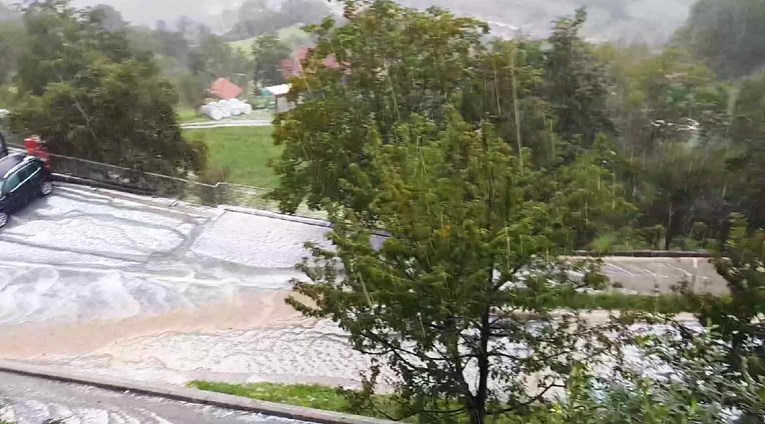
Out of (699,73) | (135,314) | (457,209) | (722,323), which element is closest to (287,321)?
(135,314)

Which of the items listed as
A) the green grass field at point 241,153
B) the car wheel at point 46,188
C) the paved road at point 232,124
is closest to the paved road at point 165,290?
the car wheel at point 46,188

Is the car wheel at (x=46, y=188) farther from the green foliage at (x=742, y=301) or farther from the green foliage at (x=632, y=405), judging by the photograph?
the green foliage at (x=742, y=301)

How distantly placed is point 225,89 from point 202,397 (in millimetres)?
14738

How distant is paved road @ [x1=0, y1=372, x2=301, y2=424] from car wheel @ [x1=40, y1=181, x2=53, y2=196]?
21.6 feet

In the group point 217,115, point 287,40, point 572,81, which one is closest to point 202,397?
point 572,81

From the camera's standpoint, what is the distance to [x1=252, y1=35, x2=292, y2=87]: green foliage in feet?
60.2

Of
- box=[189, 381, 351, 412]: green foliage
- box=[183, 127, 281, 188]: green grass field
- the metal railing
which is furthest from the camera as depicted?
box=[183, 127, 281, 188]: green grass field

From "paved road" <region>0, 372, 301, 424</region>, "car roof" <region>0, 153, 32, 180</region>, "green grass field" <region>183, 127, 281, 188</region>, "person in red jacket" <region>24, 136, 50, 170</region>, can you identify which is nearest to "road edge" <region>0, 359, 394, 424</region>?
"paved road" <region>0, 372, 301, 424</region>

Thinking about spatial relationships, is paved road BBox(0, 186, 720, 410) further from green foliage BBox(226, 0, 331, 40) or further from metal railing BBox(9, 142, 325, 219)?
green foliage BBox(226, 0, 331, 40)

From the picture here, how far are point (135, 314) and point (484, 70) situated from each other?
18.3 feet

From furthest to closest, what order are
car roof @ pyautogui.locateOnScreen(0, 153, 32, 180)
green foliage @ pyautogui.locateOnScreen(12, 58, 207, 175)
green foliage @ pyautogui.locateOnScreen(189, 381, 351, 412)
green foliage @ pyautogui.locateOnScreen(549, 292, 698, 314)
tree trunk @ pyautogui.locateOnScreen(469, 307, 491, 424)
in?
green foliage @ pyautogui.locateOnScreen(12, 58, 207, 175) < car roof @ pyautogui.locateOnScreen(0, 153, 32, 180) < green foliage @ pyautogui.locateOnScreen(189, 381, 351, 412) < green foliage @ pyautogui.locateOnScreen(549, 292, 698, 314) < tree trunk @ pyautogui.locateOnScreen(469, 307, 491, 424)

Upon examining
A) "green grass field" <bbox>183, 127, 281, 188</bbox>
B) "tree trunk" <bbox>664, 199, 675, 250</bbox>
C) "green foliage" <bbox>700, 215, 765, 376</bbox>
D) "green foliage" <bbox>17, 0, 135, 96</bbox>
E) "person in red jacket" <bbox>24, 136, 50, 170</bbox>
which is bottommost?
"tree trunk" <bbox>664, 199, 675, 250</bbox>

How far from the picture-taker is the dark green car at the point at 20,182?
11062 millimetres

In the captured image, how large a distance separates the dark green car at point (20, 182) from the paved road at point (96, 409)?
5.87 meters
